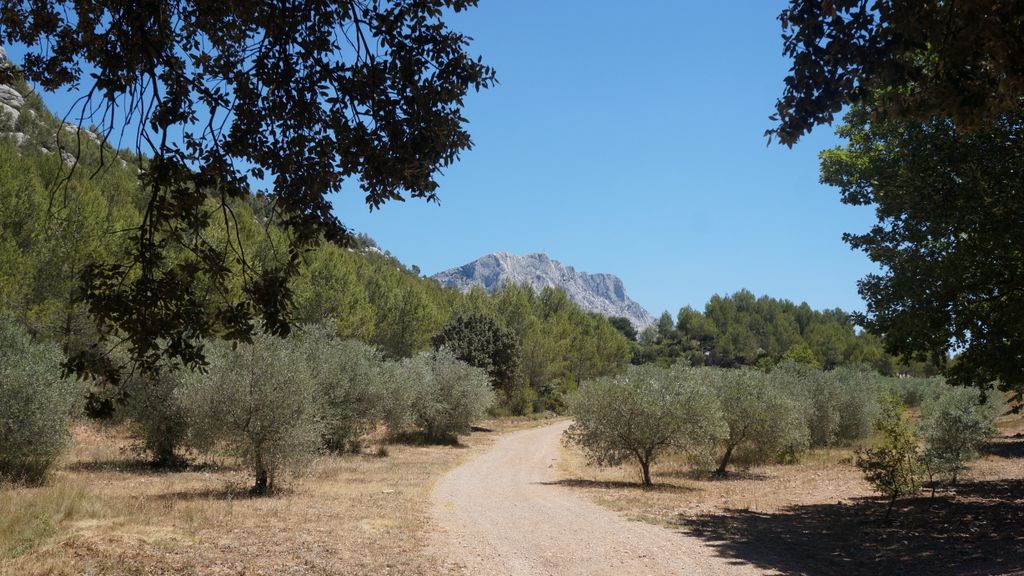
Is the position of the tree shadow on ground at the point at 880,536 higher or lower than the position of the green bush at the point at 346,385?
lower

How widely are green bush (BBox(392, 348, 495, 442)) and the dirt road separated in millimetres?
15869

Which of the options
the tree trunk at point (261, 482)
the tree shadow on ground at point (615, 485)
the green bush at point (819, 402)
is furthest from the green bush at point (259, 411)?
the green bush at point (819, 402)

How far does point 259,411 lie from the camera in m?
17.4

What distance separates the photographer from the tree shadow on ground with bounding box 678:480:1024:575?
1080 cm

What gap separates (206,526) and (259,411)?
5.53 m

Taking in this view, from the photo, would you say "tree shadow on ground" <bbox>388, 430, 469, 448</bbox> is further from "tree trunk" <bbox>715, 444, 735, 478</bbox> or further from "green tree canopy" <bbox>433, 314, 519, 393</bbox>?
"tree trunk" <bbox>715, 444, 735, 478</bbox>

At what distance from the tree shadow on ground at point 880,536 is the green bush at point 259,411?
34.8 ft

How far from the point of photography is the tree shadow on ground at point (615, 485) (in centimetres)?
2073

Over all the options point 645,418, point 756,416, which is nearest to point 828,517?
point 645,418

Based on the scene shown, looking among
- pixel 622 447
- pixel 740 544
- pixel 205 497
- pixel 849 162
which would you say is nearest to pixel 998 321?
pixel 849 162

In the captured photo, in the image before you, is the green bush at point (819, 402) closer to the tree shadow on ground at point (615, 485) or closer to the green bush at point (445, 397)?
the tree shadow on ground at point (615, 485)

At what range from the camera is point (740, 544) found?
40.5 feet

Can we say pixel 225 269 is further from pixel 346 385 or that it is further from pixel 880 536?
pixel 346 385

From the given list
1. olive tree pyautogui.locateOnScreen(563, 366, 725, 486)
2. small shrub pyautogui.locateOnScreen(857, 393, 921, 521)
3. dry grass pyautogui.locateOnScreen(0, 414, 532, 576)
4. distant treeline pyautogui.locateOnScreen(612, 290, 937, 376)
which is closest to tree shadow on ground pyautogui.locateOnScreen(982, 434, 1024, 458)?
olive tree pyautogui.locateOnScreen(563, 366, 725, 486)
